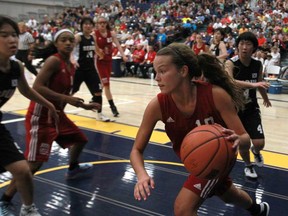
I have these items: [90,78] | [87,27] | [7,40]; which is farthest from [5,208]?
[87,27]

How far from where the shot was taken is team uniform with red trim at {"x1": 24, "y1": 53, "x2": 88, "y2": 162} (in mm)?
3355

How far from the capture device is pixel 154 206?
3.40 m

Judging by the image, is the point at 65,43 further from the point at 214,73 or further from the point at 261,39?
the point at 261,39

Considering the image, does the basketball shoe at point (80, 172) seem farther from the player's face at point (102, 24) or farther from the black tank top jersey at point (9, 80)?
the player's face at point (102, 24)

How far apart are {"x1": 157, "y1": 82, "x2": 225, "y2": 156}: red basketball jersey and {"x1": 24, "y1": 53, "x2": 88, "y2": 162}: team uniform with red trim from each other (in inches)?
56.5

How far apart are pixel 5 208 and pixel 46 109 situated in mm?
929

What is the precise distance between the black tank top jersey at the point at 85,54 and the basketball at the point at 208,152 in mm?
4415

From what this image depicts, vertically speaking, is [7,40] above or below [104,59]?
above

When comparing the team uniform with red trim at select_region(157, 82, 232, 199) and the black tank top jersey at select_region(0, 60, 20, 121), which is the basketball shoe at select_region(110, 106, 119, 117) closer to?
the black tank top jersey at select_region(0, 60, 20, 121)

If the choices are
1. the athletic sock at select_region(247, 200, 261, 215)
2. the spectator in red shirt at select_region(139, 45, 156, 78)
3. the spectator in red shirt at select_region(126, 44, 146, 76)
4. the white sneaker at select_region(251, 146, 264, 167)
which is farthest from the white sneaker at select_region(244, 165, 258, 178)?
the spectator in red shirt at select_region(126, 44, 146, 76)

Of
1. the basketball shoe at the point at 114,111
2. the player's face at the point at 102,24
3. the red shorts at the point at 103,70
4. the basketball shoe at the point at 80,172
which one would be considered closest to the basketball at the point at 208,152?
the basketball shoe at the point at 80,172

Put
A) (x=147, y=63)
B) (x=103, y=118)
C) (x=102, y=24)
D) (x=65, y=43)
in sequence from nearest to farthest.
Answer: (x=65, y=43) → (x=103, y=118) → (x=102, y=24) → (x=147, y=63)

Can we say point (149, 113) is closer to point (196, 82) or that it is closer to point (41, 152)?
point (196, 82)

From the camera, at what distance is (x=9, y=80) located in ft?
9.39
